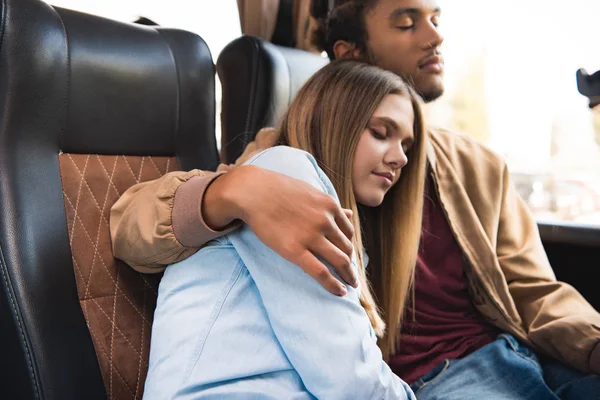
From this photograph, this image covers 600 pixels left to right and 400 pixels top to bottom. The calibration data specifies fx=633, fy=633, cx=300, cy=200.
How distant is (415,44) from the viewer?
1.29m

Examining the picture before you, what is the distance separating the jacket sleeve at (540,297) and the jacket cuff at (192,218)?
0.68 m

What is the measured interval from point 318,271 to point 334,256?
27 mm

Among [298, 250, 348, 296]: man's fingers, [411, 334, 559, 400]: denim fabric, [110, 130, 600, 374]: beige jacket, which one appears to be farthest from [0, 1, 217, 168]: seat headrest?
[411, 334, 559, 400]: denim fabric

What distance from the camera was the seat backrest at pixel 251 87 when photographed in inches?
49.4

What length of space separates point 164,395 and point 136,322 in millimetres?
246

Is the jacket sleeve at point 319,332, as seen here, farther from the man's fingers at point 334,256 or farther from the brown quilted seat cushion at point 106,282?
the brown quilted seat cushion at point 106,282

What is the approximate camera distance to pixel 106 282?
0.93m

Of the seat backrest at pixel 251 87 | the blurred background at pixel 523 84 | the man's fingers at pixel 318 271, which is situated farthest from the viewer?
the blurred background at pixel 523 84

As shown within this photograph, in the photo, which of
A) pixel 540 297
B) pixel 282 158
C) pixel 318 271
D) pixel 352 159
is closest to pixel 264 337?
pixel 318 271

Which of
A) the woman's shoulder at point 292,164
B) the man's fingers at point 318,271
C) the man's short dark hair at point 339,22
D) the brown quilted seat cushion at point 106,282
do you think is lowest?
the brown quilted seat cushion at point 106,282

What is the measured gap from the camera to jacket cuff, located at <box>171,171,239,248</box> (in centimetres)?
78

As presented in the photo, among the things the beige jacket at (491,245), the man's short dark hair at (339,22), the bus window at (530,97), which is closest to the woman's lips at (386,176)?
the beige jacket at (491,245)

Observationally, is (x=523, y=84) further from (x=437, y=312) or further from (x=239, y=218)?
(x=239, y=218)

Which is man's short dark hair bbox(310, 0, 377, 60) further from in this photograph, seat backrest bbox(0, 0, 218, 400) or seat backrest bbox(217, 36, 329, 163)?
seat backrest bbox(0, 0, 218, 400)
